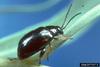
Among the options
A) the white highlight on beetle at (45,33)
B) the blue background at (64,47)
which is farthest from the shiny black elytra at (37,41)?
the blue background at (64,47)

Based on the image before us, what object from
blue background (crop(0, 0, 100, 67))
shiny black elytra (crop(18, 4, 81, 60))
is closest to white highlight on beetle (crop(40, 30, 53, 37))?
shiny black elytra (crop(18, 4, 81, 60))

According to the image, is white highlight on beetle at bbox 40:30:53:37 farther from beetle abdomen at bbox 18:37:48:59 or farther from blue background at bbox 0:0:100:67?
blue background at bbox 0:0:100:67

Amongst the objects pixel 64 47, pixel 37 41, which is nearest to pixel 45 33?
pixel 37 41

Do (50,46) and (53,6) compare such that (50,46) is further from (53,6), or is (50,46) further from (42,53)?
(53,6)

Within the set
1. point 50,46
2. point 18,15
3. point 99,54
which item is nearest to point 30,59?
point 50,46

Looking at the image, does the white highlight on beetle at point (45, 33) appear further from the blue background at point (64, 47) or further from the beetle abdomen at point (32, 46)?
the blue background at point (64, 47)

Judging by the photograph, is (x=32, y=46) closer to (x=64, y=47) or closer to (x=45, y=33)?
(x=45, y=33)

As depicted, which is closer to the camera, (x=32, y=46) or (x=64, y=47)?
(x=32, y=46)
